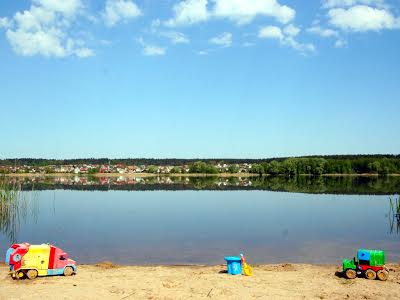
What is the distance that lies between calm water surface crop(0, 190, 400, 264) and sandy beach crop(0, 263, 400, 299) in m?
3.80

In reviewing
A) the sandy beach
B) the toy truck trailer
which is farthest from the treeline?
the toy truck trailer

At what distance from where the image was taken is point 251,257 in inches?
721

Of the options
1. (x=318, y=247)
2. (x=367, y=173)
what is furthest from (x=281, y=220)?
(x=367, y=173)

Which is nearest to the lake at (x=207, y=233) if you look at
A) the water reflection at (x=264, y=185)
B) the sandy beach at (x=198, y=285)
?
the sandy beach at (x=198, y=285)

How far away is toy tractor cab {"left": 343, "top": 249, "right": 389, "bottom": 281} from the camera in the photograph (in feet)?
40.7

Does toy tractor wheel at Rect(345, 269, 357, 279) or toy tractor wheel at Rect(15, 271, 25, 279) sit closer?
toy tractor wheel at Rect(15, 271, 25, 279)

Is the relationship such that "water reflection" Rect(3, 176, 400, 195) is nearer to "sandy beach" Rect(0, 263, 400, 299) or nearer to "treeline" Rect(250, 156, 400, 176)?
"sandy beach" Rect(0, 263, 400, 299)

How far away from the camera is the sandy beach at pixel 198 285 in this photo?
10906 mm

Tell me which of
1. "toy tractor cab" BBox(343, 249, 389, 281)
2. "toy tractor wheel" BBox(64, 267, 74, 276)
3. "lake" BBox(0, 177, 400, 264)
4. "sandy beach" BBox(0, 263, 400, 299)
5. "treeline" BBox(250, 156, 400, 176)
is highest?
"treeline" BBox(250, 156, 400, 176)

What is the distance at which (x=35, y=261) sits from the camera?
12453 mm

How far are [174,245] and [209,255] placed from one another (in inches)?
125

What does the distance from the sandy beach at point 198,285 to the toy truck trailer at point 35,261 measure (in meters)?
0.25

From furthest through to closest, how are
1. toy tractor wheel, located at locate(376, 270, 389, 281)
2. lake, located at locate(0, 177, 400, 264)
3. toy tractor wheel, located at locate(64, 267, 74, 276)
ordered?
lake, located at locate(0, 177, 400, 264)
toy tractor wheel, located at locate(64, 267, 74, 276)
toy tractor wheel, located at locate(376, 270, 389, 281)

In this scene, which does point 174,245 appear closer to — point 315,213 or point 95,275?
point 95,275
